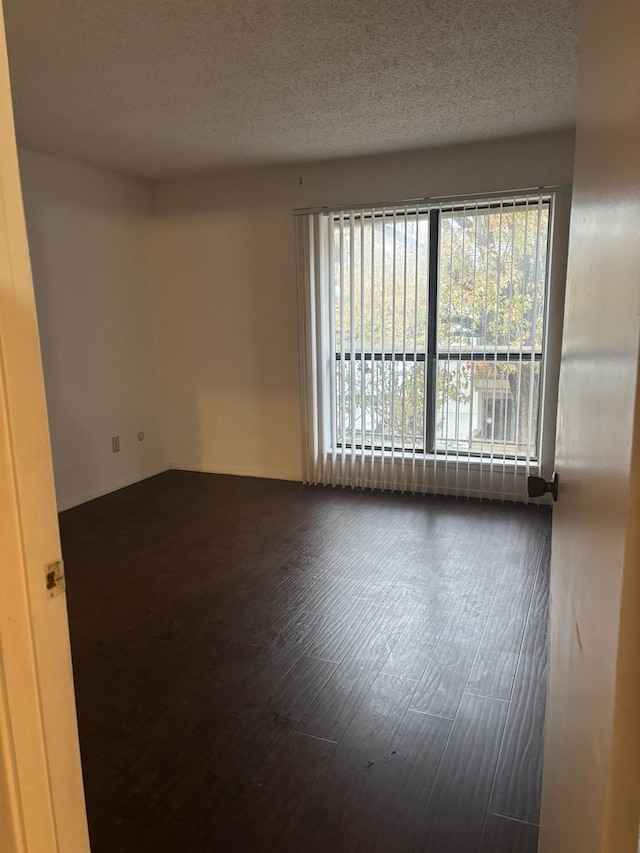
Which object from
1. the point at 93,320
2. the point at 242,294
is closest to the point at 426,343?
the point at 242,294

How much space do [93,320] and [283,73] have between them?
2501mm

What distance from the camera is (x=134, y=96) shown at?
295 cm

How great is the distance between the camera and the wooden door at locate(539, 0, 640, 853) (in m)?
0.50

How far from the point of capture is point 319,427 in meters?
4.59

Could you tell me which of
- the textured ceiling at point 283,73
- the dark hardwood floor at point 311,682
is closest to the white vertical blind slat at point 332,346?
the textured ceiling at point 283,73

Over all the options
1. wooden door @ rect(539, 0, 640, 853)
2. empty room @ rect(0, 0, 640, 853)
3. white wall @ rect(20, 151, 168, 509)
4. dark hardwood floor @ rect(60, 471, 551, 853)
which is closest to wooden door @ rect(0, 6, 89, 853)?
empty room @ rect(0, 0, 640, 853)

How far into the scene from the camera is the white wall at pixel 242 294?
169 inches

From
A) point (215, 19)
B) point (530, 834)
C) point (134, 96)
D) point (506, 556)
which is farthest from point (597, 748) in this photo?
point (134, 96)

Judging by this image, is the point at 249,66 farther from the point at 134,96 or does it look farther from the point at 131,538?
the point at 131,538

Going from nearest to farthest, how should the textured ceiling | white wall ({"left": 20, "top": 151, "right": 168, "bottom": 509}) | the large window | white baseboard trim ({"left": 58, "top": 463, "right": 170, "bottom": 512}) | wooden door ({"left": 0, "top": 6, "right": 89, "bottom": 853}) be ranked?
wooden door ({"left": 0, "top": 6, "right": 89, "bottom": 853}) < the textured ceiling < the large window < white wall ({"left": 20, "top": 151, "right": 168, "bottom": 509}) < white baseboard trim ({"left": 58, "top": 463, "right": 170, "bottom": 512})

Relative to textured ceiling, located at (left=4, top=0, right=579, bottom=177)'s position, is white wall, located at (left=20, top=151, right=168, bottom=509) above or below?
below

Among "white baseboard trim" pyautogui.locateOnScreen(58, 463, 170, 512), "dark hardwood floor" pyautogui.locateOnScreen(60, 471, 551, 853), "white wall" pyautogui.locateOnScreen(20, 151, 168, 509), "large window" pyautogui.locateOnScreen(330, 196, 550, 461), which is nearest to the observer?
"dark hardwood floor" pyautogui.locateOnScreen(60, 471, 551, 853)

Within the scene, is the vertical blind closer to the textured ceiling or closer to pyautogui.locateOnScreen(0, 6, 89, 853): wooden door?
the textured ceiling

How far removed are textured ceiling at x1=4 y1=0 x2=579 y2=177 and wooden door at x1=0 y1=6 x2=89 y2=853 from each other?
1909mm
